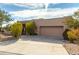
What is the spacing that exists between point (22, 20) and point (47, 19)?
682 millimetres

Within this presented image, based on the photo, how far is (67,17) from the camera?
29.7 ft

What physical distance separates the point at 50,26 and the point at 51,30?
12 centimetres

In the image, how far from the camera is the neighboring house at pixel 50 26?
9062 millimetres

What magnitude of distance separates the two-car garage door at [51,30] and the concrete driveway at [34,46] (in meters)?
0.13

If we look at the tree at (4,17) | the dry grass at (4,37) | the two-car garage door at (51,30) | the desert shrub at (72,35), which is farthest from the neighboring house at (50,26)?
the dry grass at (4,37)

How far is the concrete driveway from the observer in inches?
352

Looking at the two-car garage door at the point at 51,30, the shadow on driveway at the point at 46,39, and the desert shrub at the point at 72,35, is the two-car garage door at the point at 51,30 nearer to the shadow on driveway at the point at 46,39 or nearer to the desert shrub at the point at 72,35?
the shadow on driveway at the point at 46,39

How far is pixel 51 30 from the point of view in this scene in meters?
9.20

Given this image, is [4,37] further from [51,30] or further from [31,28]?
[51,30]

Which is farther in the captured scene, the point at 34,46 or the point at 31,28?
the point at 31,28

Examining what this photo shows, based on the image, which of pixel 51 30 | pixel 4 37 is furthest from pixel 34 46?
pixel 4 37

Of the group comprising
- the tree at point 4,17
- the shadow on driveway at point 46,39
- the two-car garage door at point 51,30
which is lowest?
the shadow on driveway at point 46,39
